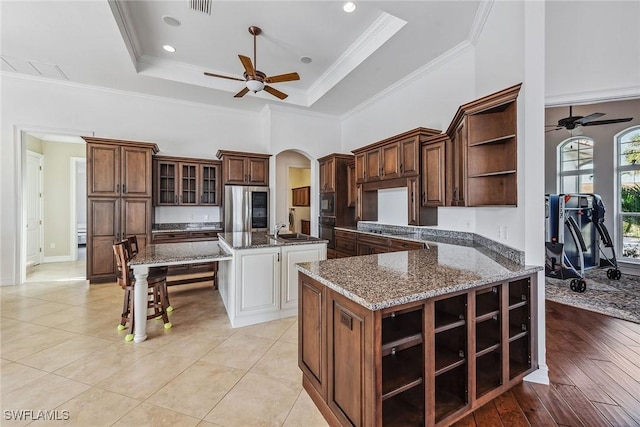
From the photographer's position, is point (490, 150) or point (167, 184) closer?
point (490, 150)

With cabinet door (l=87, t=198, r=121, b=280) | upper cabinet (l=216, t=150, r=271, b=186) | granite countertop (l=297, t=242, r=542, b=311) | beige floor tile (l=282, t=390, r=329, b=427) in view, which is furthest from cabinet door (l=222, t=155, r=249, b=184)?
beige floor tile (l=282, t=390, r=329, b=427)

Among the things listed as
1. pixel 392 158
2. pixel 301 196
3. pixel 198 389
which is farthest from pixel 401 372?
pixel 301 196

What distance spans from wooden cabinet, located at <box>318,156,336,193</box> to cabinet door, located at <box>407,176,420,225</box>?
200 centimetres

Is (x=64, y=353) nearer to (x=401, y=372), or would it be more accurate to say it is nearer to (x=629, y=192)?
(x=401, y=372)

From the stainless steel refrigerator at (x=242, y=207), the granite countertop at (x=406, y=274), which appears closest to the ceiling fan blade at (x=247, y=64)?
the stainless steel refrigerator at (x=242, y=207)

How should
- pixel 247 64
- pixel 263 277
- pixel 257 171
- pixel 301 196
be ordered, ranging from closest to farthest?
pixel 263 277 < pixel 247 64 < pixel 257 171 < pixel 301 196

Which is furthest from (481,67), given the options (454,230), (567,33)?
(454,230)

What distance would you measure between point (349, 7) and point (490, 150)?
2275 mm

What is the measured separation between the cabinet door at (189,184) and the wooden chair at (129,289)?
2.39 meters

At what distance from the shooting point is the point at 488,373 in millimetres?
1767

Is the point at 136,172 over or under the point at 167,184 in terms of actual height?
over

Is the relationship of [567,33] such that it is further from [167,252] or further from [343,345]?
[167,252]

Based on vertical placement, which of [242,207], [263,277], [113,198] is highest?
[113,198]

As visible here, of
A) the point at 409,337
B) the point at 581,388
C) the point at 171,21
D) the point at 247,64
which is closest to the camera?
the point at 409,337
